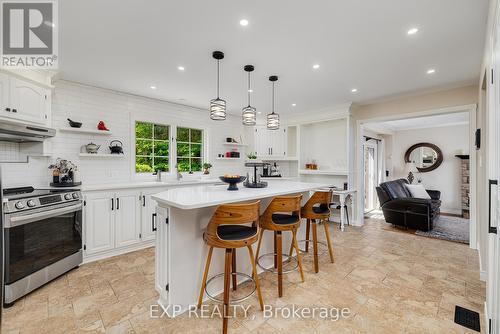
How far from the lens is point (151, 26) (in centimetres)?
230

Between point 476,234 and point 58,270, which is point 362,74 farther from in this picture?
point 58,270

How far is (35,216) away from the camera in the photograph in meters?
2.54

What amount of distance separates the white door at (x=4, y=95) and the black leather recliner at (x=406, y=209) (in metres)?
6.30

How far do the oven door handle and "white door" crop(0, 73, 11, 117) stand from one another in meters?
1.23

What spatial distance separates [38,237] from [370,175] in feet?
24.3

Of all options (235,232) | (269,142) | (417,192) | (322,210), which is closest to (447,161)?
(417,192)

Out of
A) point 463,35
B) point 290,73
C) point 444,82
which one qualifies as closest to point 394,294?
point 463,35

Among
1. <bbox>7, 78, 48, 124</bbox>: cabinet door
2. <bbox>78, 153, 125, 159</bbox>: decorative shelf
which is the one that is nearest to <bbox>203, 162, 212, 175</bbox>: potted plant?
<bbox>78, 153, 125, 159</bbox>: decorative shelf

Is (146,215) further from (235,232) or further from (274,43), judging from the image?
(274,43)

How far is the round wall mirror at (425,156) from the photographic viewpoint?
6.91m

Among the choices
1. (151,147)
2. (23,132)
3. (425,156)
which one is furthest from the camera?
(425,156)

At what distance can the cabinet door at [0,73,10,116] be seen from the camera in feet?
8.83

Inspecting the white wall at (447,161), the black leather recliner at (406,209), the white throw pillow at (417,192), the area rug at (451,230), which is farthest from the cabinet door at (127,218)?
the white wall at (447,161)
